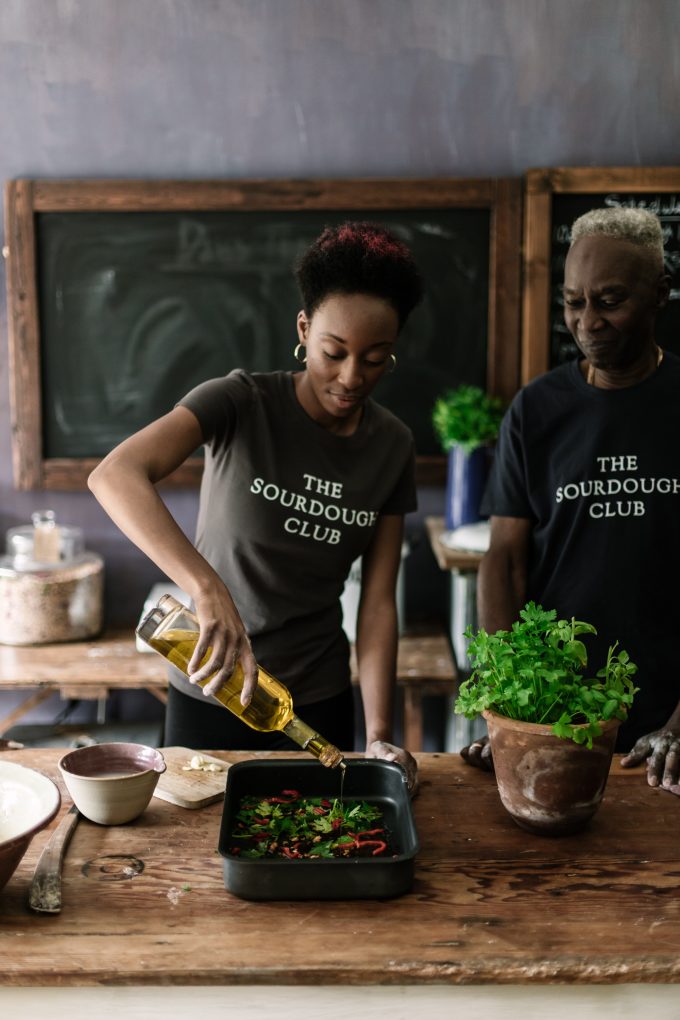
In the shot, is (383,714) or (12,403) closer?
(383,714)

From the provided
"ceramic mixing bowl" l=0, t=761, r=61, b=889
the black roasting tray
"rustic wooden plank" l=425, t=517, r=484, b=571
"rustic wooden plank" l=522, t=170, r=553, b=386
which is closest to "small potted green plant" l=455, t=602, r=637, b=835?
the black roasting tray

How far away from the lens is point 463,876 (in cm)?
129

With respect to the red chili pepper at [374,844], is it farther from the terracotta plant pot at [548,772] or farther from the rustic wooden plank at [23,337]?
the rustic wooden plank at [23,337]

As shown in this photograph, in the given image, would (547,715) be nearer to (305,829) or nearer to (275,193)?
(305,829)

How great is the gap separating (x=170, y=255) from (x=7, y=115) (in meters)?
0.71

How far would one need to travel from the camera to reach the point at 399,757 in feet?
5.17

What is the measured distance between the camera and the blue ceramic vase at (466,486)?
10.0 ft

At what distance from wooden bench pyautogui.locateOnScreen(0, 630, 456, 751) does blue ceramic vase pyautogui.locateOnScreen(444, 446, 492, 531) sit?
0.41 meters

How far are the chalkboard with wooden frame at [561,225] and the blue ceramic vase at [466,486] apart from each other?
1.18 feet

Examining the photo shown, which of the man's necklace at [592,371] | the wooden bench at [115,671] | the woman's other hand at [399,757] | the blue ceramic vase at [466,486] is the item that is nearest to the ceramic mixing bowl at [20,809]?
the woman's other hand at [399,757]

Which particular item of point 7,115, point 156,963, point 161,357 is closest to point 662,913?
point 156,963

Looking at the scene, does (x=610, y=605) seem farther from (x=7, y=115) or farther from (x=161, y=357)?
(x=7, y=115)

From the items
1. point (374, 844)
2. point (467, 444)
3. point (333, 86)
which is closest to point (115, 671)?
point (467, 444)

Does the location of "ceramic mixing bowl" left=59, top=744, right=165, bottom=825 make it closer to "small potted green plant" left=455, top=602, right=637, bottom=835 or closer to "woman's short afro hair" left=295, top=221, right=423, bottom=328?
"small potted green plant" left=455, top=602, right=637, bottom=835
